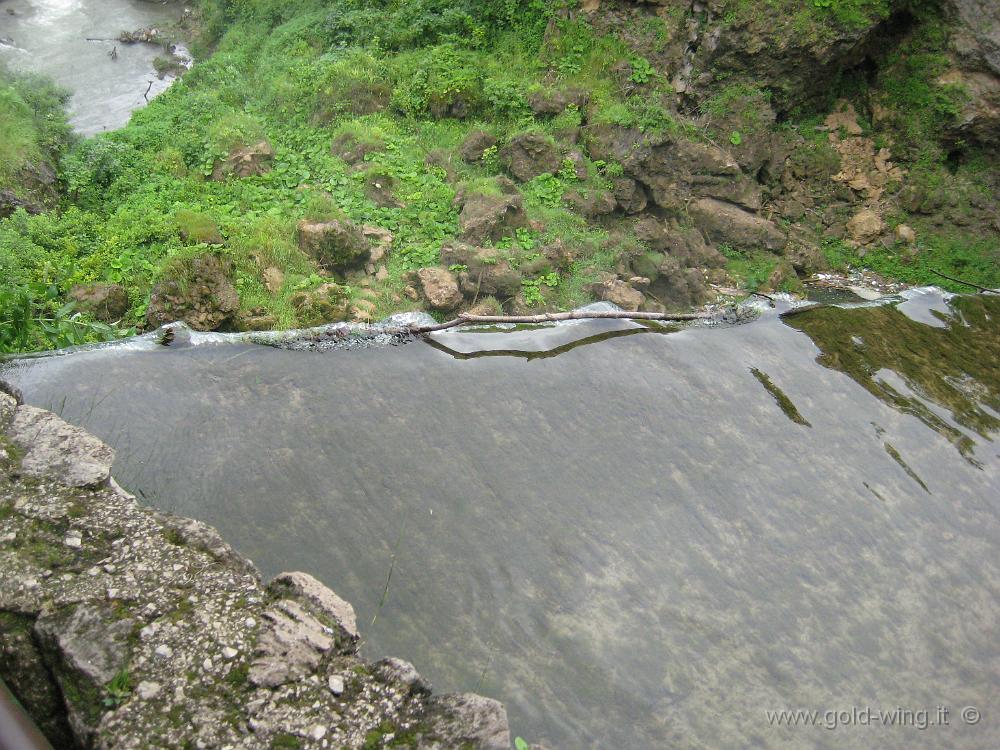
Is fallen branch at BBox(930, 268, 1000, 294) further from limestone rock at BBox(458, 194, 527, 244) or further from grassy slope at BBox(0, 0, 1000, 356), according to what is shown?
limestone rock at BBox(458, 194, 527, 244)

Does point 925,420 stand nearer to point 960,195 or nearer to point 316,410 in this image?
point 316,410

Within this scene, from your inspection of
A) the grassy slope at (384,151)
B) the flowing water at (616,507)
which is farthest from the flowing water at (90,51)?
the flowing water at (616,507)

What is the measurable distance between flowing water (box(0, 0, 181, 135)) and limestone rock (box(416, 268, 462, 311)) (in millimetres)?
7569

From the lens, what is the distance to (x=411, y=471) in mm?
3885

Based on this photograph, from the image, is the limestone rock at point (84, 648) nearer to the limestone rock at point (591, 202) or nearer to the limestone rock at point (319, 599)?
the limestone rock at point (319, 599)

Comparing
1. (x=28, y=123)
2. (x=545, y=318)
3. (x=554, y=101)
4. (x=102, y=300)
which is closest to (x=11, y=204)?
(x=28, y=123)

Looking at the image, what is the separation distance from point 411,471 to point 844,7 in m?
8.23

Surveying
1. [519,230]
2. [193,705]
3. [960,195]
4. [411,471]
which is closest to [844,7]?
[960,195]

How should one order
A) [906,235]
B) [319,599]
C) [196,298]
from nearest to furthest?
[319,599] < [196,298] < [906,235]

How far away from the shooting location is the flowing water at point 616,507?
317 cm

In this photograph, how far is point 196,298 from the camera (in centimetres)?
559

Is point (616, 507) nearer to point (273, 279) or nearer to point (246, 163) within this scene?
point (273, 279)

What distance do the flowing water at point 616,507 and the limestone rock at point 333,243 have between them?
269cm

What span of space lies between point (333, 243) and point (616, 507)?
170 inches
